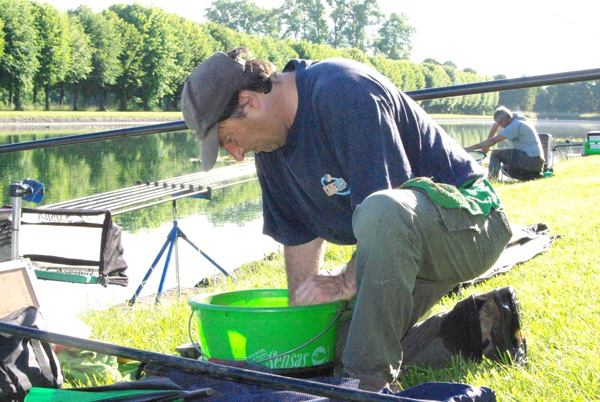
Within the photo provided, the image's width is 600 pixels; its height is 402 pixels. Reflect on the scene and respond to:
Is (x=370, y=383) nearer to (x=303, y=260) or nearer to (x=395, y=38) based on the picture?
(x=303, y=260)

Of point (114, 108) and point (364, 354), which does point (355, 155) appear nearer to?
point (364, 354)

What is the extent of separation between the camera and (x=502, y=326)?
2195 millimetres

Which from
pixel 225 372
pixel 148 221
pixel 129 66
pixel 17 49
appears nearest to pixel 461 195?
pixel 225 372

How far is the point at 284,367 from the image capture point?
7.22ft

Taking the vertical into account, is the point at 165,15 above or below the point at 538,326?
above

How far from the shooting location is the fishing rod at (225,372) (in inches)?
42.3

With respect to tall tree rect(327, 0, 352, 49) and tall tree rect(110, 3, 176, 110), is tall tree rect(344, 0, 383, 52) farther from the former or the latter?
tall tree rect(110, 3, 176, 110)

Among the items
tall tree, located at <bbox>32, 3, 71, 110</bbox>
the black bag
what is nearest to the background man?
the black bag

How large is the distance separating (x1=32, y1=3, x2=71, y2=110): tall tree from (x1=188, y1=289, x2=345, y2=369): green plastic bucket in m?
52.2

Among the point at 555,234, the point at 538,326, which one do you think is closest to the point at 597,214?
the point at 555,234

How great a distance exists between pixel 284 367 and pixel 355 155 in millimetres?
707

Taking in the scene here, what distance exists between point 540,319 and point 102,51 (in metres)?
58.0

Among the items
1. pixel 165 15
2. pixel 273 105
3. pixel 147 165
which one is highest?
pixel 165 15

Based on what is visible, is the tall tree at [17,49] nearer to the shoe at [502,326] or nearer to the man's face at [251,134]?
the man's face at [251,134]
